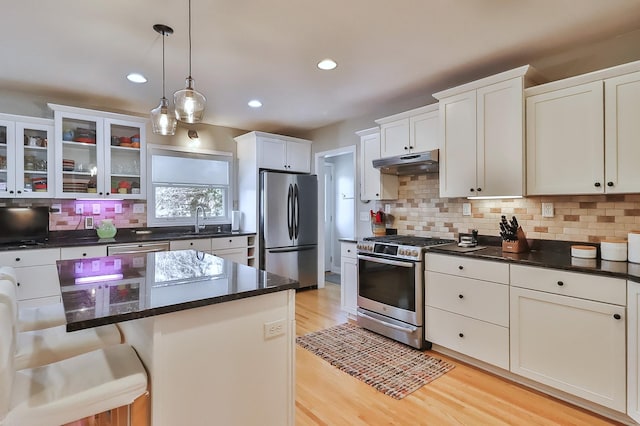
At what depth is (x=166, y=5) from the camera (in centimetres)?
204

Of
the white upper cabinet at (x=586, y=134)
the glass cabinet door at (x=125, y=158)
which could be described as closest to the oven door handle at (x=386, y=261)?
the white upper cabinet at (x=586, y=134)

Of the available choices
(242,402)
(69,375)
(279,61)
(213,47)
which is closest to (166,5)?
(213,47)

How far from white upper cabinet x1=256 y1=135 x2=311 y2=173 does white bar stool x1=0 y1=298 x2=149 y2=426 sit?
12.0ft

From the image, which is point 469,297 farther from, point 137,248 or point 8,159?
point 8,159

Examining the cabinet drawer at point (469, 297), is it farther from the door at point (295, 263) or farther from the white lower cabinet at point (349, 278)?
the door at point (295, 263)

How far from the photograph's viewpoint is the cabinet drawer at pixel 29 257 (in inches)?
120

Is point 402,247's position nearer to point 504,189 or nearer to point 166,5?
point 504,189

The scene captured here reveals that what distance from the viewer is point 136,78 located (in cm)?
317

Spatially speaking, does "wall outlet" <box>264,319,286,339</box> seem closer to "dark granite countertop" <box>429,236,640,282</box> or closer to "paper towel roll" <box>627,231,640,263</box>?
"dark granite countertop" <box>429,236,640,282</box>

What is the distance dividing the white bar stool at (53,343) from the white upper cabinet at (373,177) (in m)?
2.81

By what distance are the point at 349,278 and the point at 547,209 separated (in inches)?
78.2

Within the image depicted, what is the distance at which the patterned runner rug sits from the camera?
2.42 m

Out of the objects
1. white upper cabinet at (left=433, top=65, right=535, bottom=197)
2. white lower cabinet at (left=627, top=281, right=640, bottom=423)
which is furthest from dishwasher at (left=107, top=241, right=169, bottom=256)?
white lower cabinet at (left=627, top=281, right=640, bottom=423)

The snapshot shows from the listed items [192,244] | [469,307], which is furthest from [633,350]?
[192,244]
